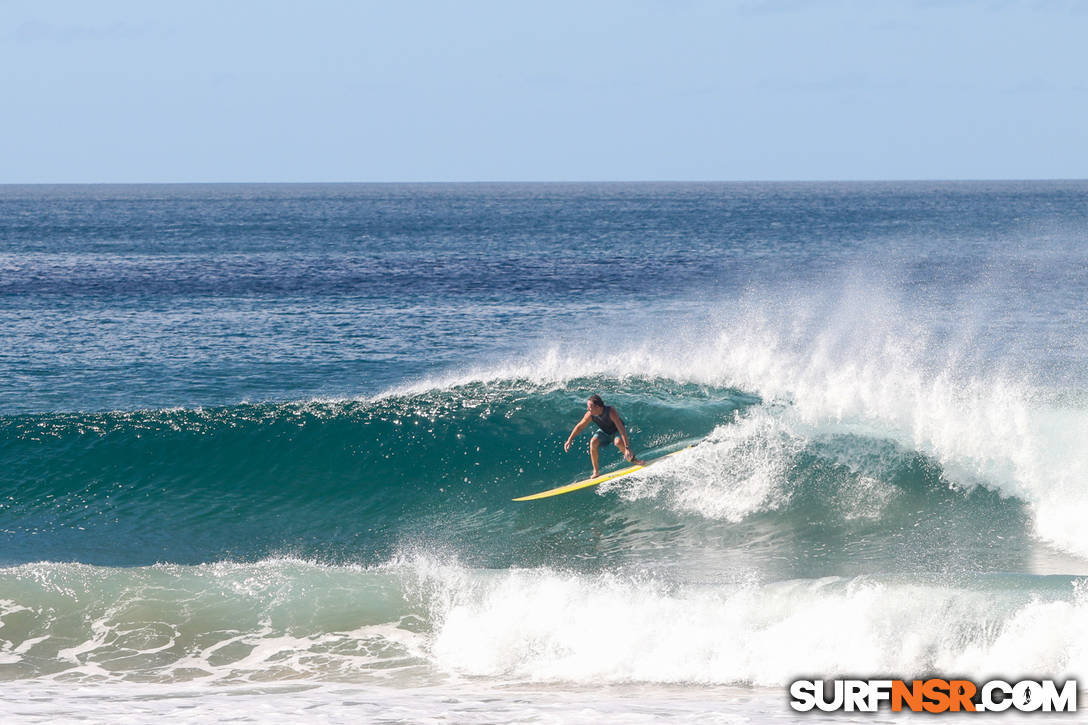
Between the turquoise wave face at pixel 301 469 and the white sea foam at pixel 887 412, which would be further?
the white sea foam at pixel 887 412

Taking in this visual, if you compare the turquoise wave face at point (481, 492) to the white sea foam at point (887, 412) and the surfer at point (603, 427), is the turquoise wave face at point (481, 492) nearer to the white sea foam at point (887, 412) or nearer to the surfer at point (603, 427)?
the white sea foam at point (887, 412)

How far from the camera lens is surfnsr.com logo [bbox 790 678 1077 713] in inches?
338

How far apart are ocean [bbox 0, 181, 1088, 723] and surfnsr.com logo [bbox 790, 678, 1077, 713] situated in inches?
9.2

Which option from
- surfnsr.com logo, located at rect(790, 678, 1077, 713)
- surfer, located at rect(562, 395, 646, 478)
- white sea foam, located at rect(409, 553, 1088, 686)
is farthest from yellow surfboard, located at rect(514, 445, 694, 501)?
surfnsr.com logo, located at rect(790, 678, 1077, 713)

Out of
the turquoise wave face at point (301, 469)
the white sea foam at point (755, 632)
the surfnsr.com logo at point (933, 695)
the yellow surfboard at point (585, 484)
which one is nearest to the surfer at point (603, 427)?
the yellow surfboard at point (585, 484)

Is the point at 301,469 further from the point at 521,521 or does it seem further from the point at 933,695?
the point at 933,695

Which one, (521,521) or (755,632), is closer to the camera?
(755,632)

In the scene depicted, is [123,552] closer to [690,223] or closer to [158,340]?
[158,340]

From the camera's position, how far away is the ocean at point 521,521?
966cm

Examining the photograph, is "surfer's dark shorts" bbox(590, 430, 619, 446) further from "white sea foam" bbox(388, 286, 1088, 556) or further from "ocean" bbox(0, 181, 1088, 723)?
"white sea foam" bbox(388, 286, 1088, 556)

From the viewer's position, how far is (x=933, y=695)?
9.02 m

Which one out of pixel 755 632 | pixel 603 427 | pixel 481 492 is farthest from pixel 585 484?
pixel 755 632

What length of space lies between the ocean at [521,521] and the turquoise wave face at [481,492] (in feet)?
0.20

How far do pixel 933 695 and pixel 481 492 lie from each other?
816cm
